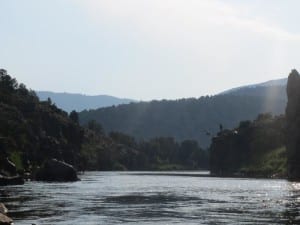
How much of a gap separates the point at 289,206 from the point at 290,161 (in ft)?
372

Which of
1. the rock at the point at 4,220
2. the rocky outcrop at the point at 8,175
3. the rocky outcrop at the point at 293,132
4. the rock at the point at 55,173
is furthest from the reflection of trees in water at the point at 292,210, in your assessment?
the rocky outcrop at the point at 293,132

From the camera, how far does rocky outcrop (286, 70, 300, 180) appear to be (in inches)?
7165

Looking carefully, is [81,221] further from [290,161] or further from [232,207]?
[290,161]

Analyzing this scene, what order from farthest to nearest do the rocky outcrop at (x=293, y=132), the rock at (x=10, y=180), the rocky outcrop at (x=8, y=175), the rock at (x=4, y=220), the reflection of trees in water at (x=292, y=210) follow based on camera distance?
the rocky outcrop at (x=293, y=132), the rocky outcrop at (x=8, y=175), the rock at (x=10, y=180), the reflection of trees in water at (x=292, y=210), the rock at (x=4, y=220)

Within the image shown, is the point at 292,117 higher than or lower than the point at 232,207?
higher

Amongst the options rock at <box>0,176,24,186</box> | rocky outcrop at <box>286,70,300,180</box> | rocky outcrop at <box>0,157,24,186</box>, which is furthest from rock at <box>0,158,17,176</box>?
rocky outcrop at <box>286,70,300,180</box>

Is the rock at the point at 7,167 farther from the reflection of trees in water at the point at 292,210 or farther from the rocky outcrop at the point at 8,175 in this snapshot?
the reflection of trees in water at the point at 292,210

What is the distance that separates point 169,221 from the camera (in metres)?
59.3

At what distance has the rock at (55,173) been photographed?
152125 mm

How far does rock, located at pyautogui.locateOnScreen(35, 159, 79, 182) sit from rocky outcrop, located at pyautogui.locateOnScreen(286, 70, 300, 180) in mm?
67775

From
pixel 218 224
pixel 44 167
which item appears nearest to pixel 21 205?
pixel 218 224

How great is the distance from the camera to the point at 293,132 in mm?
188250

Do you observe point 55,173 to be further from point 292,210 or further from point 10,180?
point 292,210

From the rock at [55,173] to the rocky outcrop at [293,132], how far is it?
67.8 m
